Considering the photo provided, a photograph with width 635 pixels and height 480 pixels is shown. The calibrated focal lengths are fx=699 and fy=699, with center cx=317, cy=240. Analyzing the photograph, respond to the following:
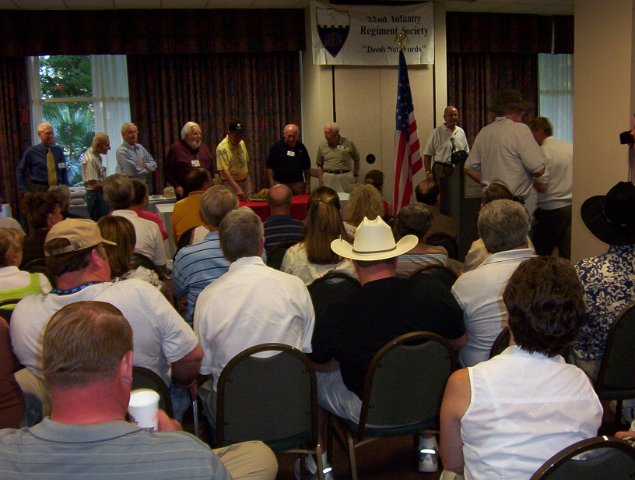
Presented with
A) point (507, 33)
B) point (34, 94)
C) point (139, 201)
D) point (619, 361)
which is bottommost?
point (619, 361)

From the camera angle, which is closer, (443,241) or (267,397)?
(267,397)

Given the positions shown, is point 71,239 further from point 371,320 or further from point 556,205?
point 556,205

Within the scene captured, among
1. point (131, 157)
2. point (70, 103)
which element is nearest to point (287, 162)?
point (131, 157)

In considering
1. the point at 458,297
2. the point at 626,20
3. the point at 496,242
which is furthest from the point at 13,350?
the point at 626,20

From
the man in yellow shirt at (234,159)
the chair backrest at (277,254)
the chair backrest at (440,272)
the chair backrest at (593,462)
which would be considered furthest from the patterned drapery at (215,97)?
the chair backrest at (593,462)

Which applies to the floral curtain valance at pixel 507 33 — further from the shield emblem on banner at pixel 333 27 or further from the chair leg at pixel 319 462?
the chair leg at pixel 319 462

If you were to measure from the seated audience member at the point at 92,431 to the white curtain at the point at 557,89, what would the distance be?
11460 millimetres

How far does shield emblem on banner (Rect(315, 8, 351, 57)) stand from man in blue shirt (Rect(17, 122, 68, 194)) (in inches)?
145

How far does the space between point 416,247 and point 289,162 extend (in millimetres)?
5547

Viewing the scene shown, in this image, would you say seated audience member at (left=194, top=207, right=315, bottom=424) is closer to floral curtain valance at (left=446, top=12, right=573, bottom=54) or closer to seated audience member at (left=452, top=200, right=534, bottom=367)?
seated audience member at (left=452, top=200, right=534, bottom=367)

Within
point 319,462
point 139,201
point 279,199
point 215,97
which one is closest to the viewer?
point 319,462

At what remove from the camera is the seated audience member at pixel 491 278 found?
288 cm

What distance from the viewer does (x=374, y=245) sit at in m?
2.75

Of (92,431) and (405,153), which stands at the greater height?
(405,153)
